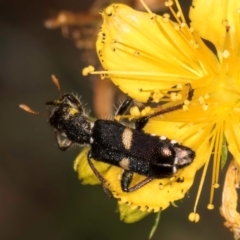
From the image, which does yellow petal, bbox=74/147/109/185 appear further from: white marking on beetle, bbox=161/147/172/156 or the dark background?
the dark background

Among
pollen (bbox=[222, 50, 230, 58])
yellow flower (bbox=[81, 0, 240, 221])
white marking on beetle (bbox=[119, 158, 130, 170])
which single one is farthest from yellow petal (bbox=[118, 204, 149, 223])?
pollen (bbox=[222, 50, 230, 58])

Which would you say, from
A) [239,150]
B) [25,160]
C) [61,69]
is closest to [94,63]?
[61,69]

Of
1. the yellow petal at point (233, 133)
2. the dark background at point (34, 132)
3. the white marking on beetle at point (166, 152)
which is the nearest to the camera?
the white marking on beetle at point (166, 152)

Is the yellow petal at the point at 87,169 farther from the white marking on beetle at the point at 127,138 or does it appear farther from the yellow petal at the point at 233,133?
the yellow petal at the point at 233,133

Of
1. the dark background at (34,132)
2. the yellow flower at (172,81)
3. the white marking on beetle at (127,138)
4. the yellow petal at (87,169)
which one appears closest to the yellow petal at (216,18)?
the yellow flower at (172,81)

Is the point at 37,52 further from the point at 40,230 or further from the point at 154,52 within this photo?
the point at 154,52
